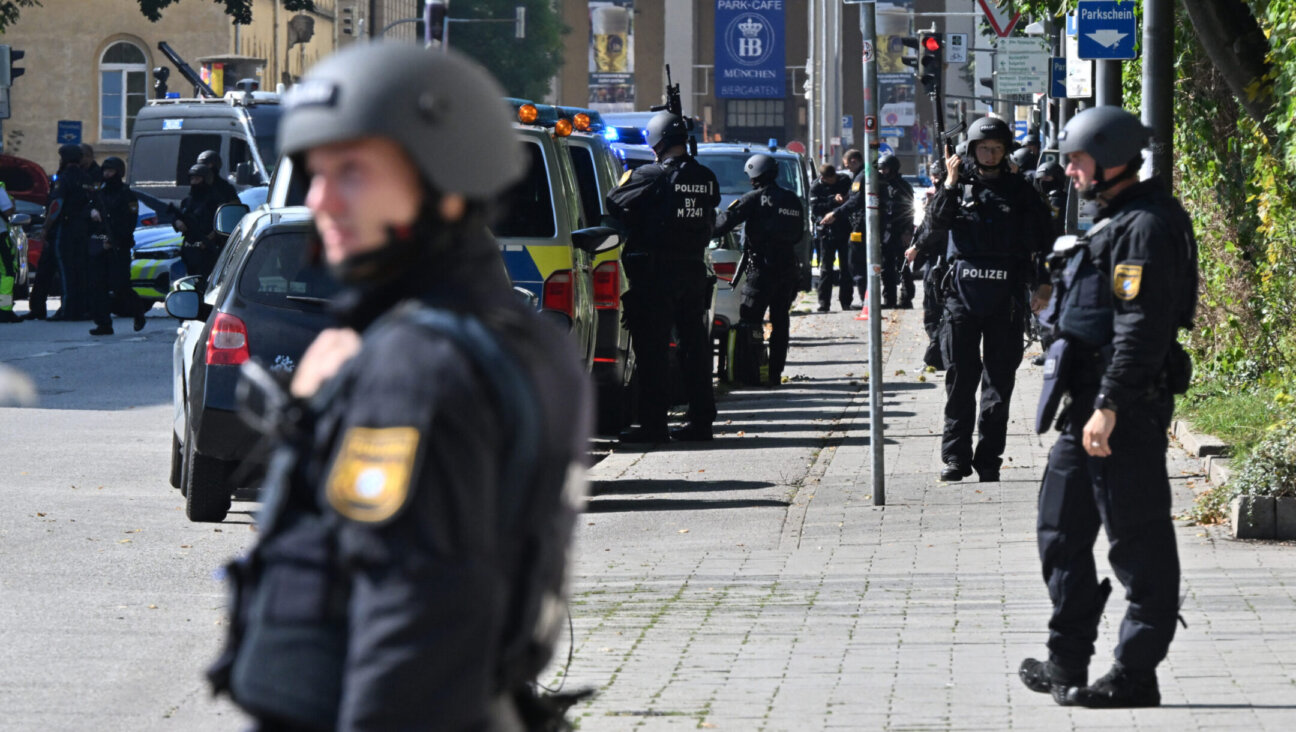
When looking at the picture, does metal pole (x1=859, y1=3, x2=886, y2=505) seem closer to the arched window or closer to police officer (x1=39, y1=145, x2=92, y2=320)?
police officer (x1=39, y1=145, x2=92, y2=320)

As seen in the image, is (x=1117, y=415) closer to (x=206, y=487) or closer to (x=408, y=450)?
(x=408, y=450)

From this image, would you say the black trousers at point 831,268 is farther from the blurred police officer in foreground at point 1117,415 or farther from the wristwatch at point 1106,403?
the wristwatch at point 1106,403

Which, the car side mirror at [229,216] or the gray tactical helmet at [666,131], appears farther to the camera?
the gray tactical helmet at [666,131]

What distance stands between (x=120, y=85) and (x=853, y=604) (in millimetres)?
49027

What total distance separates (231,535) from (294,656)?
281 inches

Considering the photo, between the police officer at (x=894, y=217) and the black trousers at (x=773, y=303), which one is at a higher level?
the police officer at (x=894, y=217)

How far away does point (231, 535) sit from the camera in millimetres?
9477

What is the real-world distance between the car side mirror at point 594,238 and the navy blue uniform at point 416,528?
8.94 metres

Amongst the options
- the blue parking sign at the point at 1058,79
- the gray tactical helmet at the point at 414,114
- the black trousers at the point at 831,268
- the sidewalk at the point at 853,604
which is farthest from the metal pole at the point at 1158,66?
the black trousers at the point at 831,268

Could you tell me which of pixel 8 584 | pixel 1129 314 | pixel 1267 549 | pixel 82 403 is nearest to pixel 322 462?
pixel 1129 314

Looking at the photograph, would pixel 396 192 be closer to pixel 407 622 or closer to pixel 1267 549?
pixel 407 622

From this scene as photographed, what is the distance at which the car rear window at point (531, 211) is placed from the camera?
38.0 feet

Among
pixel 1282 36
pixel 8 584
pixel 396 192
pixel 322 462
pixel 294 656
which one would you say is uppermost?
pixel 1282 36

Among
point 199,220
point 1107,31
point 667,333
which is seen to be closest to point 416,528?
point 1107,31
